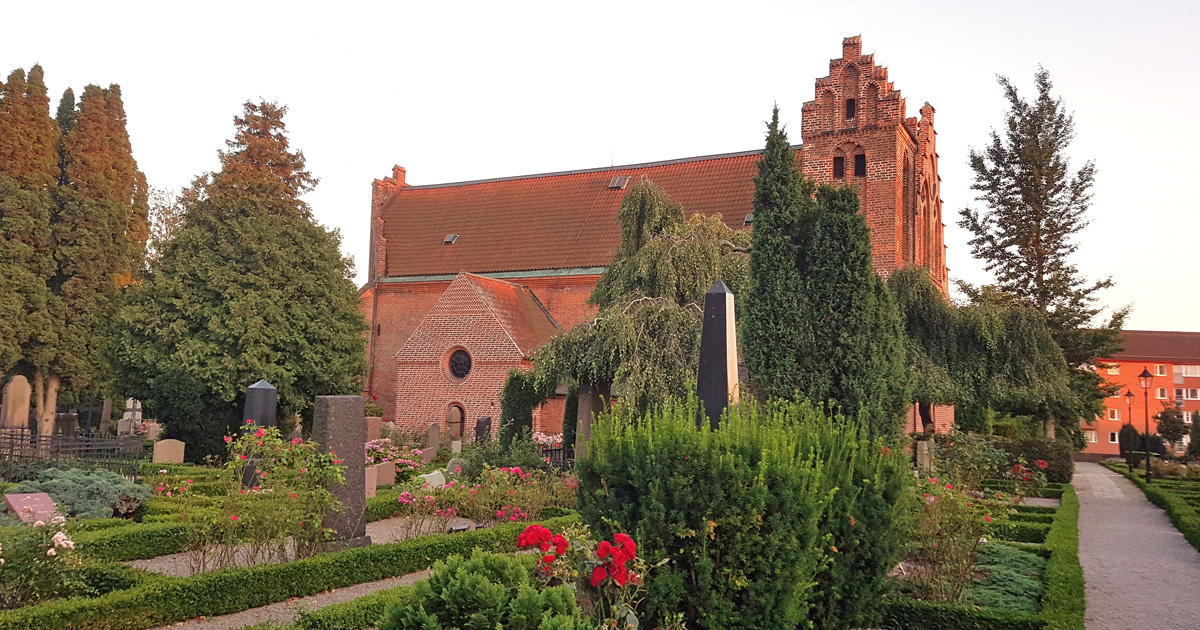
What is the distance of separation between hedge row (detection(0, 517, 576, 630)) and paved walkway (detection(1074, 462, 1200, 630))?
613 centimetres

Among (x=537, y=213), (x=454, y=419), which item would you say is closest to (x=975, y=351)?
(x=454, y=419)

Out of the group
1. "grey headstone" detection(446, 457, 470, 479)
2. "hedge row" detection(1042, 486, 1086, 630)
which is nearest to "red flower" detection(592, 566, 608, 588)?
"hedge row" detection(1042, 486, 1086, 630)

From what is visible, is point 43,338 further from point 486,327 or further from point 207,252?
point 486,327

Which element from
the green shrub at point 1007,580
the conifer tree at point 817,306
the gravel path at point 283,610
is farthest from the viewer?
the conifer tree at point 817,306

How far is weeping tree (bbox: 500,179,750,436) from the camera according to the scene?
1580cm

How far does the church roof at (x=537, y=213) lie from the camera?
28.9 metres

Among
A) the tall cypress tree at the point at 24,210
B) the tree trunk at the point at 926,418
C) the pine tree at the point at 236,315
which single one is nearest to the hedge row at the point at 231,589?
the pine tree at the point at 236,315

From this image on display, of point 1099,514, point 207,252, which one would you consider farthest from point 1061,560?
point 207,252

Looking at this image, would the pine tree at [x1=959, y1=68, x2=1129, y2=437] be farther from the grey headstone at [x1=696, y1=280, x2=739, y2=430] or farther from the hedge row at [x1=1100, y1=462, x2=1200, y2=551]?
the grey headstone at [x1=696, y1=280, x2=739, y2=430]

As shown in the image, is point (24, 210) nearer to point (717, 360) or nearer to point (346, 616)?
point (346, 616)

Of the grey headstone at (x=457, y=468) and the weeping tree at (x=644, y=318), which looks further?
the weeping tree at (x=644, y=318)

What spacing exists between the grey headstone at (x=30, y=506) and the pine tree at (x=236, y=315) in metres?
9.35

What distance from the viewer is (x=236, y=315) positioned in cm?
1933

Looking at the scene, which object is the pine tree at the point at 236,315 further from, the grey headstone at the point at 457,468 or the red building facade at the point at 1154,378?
the red building facade at the point at 1154,378
